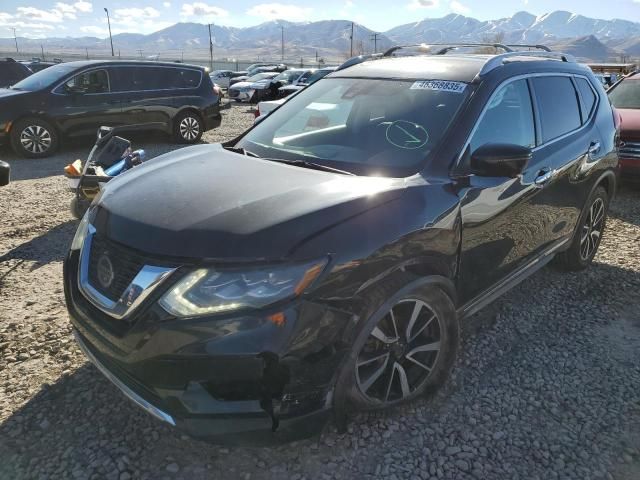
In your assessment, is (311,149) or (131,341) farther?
(311,149)

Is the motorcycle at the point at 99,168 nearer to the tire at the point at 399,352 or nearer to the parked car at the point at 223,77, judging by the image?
the tire at the point at 399,352

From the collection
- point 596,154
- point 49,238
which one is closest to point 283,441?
point 596,154

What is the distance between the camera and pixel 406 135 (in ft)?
9.34

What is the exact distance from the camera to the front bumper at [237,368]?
1.92 metres

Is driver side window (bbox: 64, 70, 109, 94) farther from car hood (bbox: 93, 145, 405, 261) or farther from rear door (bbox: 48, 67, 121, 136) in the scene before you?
car hood (bbox: 93, 145, 405, 261)

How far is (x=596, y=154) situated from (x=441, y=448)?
2803 millimetres

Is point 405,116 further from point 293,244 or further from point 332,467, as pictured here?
point 332,467

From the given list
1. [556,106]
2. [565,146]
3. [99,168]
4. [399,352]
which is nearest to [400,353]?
[399,352]

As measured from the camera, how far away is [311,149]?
305cm

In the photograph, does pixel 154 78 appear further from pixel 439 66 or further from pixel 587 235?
pixel 587 235

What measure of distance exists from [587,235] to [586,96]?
1.18 m

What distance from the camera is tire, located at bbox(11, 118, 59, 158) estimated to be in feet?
29.0

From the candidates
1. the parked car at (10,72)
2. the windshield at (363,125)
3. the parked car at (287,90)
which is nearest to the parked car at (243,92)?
the parked car at (287,90)

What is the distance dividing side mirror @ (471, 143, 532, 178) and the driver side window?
879cm
